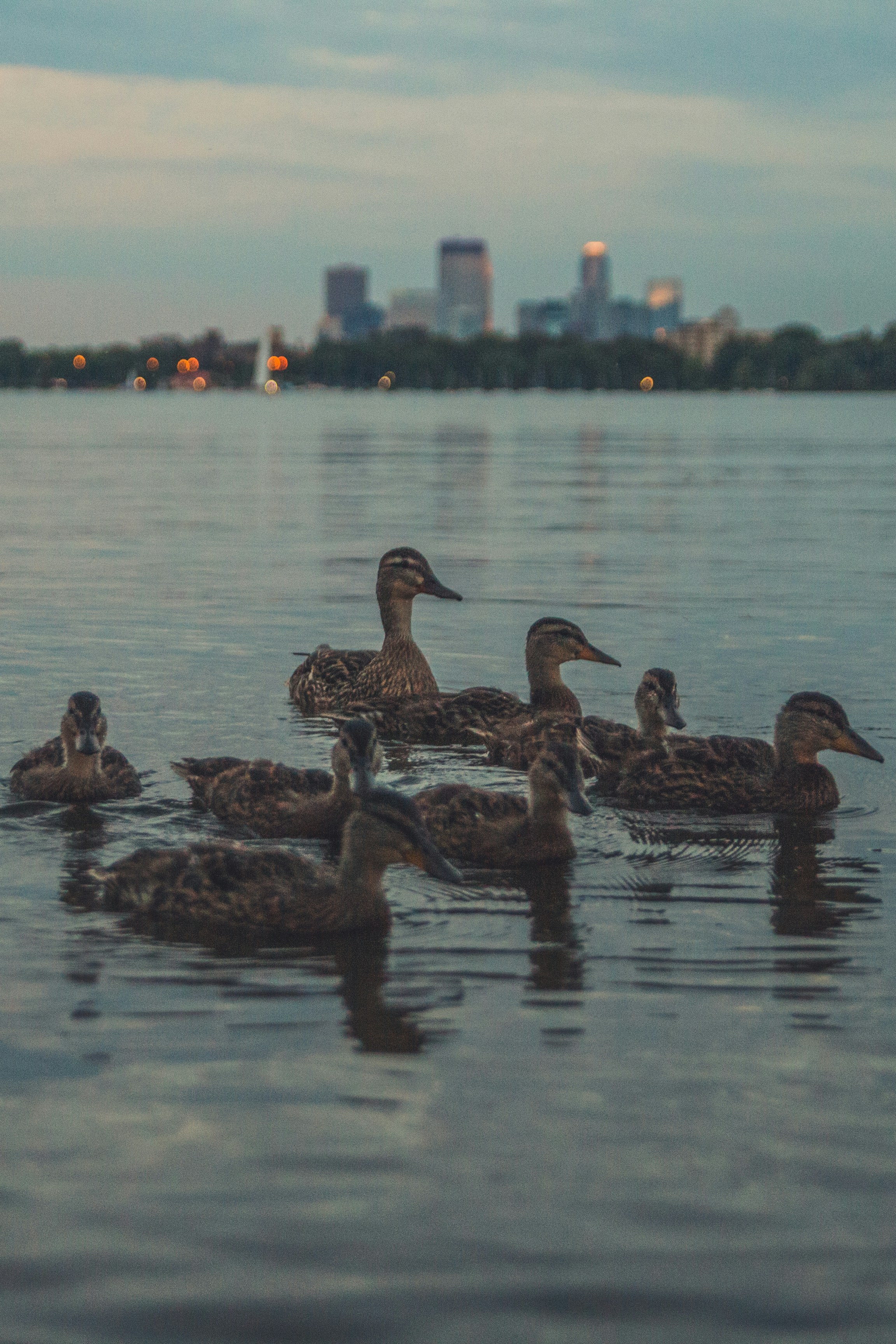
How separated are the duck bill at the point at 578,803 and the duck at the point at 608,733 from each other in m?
1.98

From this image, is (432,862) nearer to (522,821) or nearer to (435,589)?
(522,821)

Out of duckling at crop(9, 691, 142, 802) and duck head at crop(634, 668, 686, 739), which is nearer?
duckling at crop(9, 691, 142, 802)

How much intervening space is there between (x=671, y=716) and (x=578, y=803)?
8.00 ft

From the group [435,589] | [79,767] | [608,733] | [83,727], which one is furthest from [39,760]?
[435,589]

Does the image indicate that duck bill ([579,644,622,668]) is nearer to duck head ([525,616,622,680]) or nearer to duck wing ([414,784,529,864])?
duck head ([525,616,622,680])

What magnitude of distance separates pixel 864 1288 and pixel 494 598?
1649cm

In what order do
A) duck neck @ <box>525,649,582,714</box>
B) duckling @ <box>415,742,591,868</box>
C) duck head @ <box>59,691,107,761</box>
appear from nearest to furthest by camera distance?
duckling @ <box>415,742,591,868</box>, duck head @ <box>59,691,107,761</box>, duck neck @ <box>525,649,582,714</box>

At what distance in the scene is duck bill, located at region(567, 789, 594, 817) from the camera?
352 inches

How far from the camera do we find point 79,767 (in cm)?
1028

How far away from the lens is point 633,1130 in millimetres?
5660

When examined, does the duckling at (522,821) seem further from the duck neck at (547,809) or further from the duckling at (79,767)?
the duckling at (79,767)

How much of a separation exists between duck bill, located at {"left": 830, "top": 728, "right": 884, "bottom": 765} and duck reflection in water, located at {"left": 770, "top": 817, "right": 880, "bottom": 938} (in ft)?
1.71

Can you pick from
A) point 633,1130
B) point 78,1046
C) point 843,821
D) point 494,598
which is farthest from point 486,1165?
point 494,598

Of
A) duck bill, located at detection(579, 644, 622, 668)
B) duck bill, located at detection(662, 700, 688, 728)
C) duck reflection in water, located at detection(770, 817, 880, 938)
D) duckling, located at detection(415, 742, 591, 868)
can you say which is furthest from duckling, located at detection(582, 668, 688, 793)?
duckling, located at detection(415, 742, 591, 868)
